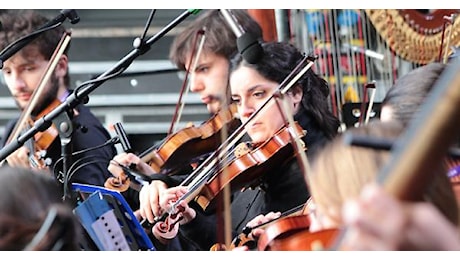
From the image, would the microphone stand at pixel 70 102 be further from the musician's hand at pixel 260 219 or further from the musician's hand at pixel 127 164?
the musician's hand at pixel 260 219

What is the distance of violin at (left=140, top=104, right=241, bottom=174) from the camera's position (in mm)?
3049

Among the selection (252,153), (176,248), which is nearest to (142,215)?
(176,248)

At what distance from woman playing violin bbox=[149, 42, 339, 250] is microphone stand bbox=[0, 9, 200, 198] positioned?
27cm

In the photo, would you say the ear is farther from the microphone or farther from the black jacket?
the microphone

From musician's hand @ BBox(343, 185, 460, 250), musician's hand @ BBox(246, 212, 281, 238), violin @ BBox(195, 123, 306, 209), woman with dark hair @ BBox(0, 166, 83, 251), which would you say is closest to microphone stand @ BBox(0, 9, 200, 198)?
violin @ BBox(195, 123, 306, 209)

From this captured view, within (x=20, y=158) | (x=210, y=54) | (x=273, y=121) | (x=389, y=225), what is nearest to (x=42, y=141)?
(x=20, y=158)

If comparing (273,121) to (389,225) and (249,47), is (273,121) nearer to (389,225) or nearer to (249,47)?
(249,47)

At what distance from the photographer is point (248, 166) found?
2.74 m

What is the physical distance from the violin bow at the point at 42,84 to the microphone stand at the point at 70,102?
129 millimetres

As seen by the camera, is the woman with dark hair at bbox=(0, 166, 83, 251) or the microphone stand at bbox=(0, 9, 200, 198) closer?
the woman with dark hair at bbox=(0, 166, 83, 251)

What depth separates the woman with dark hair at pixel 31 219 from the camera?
5.32 feet

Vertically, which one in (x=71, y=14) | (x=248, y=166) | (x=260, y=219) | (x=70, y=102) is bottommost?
(x=260, y=219)

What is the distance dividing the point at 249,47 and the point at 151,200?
532mm
